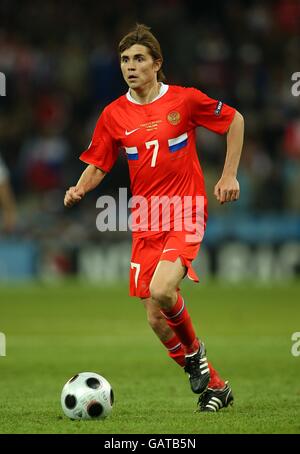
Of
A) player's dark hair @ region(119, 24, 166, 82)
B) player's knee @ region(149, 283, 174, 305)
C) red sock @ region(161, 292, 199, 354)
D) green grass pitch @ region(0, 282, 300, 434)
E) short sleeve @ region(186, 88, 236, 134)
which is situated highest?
player's dark hair @ region(119, 24, 166, 82)

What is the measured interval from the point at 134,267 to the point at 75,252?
35.7 ft

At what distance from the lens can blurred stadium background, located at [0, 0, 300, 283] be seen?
58.3ft

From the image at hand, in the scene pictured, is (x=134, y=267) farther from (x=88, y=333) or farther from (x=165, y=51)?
(x=165, y=51)

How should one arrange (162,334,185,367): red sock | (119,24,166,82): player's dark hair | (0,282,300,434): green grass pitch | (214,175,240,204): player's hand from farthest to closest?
1. (119,24,166,82): player's dark hair
2. (162,334,185,367): red sock
3. (214,175,240,204): player's hand
4. (0,282,300,434): green grass pitch

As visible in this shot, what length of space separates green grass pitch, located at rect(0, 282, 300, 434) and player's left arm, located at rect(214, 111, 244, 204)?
1377 millimetres

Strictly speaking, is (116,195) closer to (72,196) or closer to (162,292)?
(72,196)

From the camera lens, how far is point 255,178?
60.1 ft

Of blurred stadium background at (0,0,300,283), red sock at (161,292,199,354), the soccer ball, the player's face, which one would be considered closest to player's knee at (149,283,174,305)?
red sock at (161,292,199,354)

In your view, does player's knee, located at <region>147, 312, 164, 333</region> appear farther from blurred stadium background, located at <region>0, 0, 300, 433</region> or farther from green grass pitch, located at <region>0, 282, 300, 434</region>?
blurred stadium background, located at <region>0, 0, 300, 433</region>

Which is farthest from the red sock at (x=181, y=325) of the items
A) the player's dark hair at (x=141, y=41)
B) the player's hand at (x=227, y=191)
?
the player's dark hair at (x=141, y=41)

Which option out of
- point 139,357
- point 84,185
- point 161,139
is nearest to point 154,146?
point 161,139

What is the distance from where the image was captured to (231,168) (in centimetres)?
702

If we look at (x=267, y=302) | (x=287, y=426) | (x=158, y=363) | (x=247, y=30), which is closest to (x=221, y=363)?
(x=158, y=363)

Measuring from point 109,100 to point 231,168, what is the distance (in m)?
12.8
